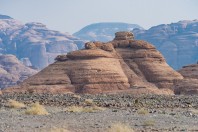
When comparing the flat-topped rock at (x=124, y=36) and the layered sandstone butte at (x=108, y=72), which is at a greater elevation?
the flat-topped rock at (x=124, y=36)

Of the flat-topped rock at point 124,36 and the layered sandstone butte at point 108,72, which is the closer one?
the layered sandstone butte at point 108,72

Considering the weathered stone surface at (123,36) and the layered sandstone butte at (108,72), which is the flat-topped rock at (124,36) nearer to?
the weathered stone surface at (123,36)

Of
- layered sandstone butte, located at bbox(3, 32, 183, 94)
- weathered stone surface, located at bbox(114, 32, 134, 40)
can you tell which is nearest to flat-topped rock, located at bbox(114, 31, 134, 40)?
weathered stone surface, located at bbox(114, 32, 134, 40)

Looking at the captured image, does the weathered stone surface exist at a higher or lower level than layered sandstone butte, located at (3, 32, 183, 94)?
higher

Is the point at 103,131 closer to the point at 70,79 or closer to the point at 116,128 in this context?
the point at 116,128

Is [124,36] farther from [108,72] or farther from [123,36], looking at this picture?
[108,72]

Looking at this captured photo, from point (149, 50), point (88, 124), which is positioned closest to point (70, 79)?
point (149, 50)

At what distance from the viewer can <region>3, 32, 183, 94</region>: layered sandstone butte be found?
93.4 m

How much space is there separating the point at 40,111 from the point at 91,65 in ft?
226

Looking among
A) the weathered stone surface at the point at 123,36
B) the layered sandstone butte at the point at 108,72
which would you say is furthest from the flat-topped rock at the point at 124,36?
the layered sandstone butte at the point at 108,72

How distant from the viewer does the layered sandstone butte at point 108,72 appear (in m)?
93.4

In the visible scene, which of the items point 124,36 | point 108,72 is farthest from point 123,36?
point 108,72

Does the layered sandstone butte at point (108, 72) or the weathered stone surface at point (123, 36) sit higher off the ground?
the weathered stone surface at point (123, 36)

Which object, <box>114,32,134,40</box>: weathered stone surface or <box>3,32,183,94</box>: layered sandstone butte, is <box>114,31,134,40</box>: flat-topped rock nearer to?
<box>114,32,134,40</box>: weathered stone surface
